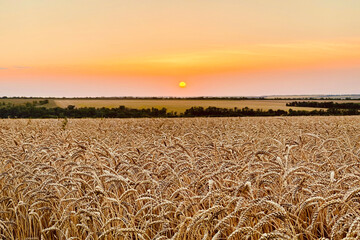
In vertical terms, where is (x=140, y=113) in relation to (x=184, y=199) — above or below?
below

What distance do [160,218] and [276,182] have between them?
1.65m

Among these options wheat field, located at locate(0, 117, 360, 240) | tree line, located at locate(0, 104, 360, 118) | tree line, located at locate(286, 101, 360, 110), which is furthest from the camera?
tree line, located at locate(286, 101, 360, 110)

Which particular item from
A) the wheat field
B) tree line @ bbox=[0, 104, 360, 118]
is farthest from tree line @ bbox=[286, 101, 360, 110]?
the wheat field

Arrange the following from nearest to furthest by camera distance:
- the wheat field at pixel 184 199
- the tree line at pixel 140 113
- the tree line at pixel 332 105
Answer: the wheat field at pixel 184 199 → the tree line at pixel 140 113 → the tree line at pixel 332 105

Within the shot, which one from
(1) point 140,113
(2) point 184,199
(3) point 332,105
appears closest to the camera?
(2) point 184,199

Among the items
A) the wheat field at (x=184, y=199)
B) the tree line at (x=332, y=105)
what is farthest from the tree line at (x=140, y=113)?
the wheat field at (x=184, y=199)

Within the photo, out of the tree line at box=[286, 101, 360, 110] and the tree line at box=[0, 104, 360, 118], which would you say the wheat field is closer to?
the tree line at box=[0, 104, 360, 118]

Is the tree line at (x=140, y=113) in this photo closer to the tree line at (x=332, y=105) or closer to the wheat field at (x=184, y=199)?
the tree line at (x=332, y=105)

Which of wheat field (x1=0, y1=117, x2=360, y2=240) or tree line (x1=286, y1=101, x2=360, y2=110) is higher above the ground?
tree line (x1=286, y1=101, x2=360, y2=110)

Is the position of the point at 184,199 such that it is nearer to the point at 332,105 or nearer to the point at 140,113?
the point at 140,113

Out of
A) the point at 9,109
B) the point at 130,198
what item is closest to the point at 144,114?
the point at 9,109

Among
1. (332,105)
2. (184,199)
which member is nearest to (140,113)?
(332,105)

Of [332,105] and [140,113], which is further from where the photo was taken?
[332,105]

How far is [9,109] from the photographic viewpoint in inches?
2435
